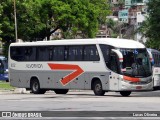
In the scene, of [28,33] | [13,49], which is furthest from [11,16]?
[13,49]

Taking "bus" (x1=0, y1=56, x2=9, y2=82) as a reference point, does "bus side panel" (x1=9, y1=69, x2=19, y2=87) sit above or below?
above

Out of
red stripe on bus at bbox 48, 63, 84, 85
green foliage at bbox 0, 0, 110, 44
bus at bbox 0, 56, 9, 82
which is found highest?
green foliage at bbox 0, 0, 110, 44

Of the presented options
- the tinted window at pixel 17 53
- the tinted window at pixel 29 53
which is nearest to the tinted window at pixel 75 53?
the tinted window at pixel 29 53

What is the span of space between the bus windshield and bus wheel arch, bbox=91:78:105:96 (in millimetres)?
1801

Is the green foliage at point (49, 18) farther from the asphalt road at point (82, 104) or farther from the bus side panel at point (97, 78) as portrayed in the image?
the asphalt road at point (82, 104)

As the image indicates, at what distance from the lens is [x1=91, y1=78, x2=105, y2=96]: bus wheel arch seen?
125ft

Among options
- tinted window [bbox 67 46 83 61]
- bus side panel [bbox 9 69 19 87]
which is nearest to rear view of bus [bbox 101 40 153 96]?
tinted window [bbox 67 46 83 61]

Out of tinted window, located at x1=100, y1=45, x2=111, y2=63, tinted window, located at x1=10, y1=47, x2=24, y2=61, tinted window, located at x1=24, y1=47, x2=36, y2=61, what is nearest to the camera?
tinted window, located at x1=100, y1=45, x2=111, y2=63

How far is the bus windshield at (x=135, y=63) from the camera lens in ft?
122

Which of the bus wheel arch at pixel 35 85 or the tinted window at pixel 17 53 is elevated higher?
the tinted window at pixel 17 53

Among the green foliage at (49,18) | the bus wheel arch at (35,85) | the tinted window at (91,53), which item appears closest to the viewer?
the tinted window at (91,53)

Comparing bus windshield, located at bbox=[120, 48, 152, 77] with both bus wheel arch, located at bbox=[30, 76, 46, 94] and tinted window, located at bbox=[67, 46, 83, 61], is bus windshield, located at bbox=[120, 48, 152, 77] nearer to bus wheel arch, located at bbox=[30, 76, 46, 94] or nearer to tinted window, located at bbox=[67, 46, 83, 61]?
tinted window, located at bbox=[67, 46, 83, 61]

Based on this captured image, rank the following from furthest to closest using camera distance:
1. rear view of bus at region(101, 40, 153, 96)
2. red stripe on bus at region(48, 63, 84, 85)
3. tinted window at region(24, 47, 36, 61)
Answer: tinted window at region(24, 47, 36, 61) → red stripe on bus at region(48, 63, 84, 85) → rear view of bus at region(101, 40, 153, 96)

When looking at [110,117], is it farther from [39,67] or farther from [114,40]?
[39,67]
